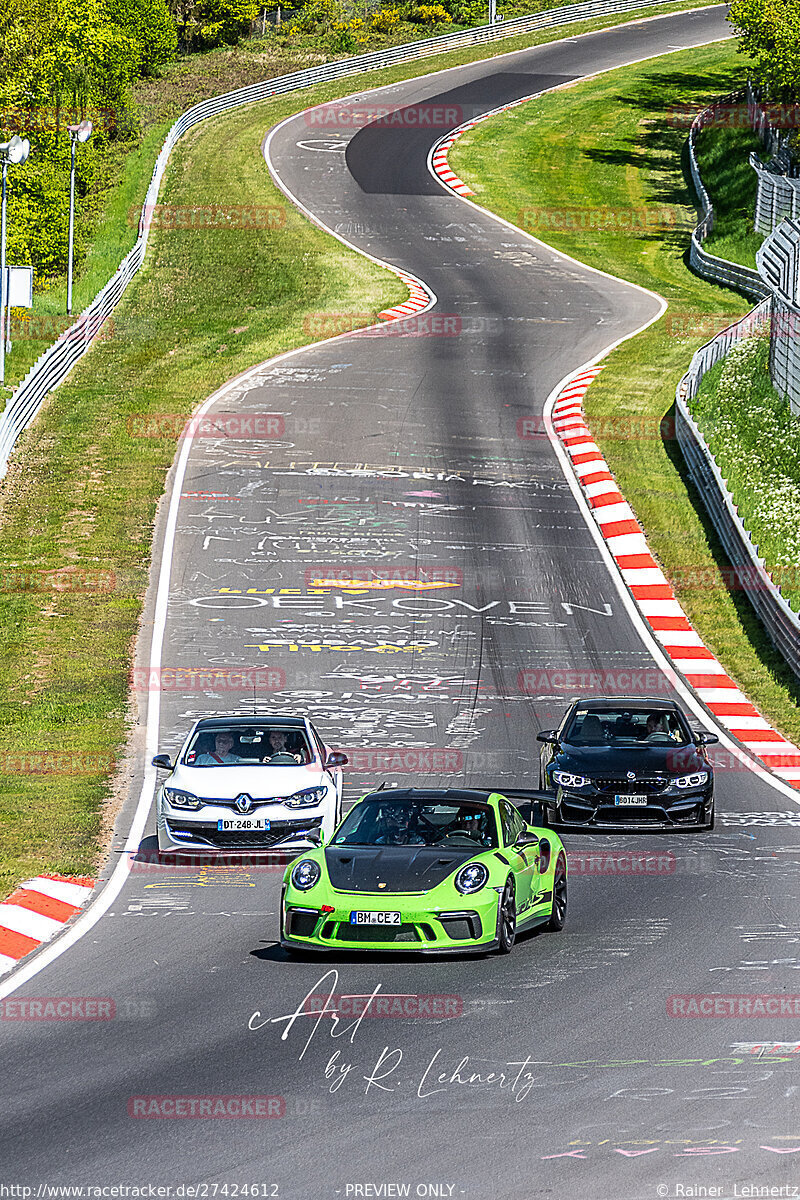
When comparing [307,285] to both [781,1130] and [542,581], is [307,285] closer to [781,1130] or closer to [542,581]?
[542,581]

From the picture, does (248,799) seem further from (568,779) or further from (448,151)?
(448,151)

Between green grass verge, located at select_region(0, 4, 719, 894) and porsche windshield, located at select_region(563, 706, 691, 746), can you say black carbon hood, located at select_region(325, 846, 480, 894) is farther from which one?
porsche windshield, located at select_region(563, 706, 691, 746)

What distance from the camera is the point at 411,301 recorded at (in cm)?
5388

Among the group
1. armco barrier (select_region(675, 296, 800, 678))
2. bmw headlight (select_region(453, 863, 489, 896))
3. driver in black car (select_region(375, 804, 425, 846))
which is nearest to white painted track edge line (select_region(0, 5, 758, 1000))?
armco barrier (select_region(675, 296, 800, 678))

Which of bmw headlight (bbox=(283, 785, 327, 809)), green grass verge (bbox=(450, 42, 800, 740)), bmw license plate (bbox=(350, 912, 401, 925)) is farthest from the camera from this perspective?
green grass verge (bbox=(450, 42, 800, 740))

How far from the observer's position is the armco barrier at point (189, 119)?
40.0 m

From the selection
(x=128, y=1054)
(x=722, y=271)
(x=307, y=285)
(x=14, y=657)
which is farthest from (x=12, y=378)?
(x=128, y=1054)

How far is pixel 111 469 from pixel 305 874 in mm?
25675

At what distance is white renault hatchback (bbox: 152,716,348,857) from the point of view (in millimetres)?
16656

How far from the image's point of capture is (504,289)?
55688 mm

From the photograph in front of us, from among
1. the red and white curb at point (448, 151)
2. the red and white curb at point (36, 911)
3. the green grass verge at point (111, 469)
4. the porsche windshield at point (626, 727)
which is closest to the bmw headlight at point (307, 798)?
the green grass verge at point (111, 469)

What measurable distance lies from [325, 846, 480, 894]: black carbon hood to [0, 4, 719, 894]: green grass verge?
13.7 ft
